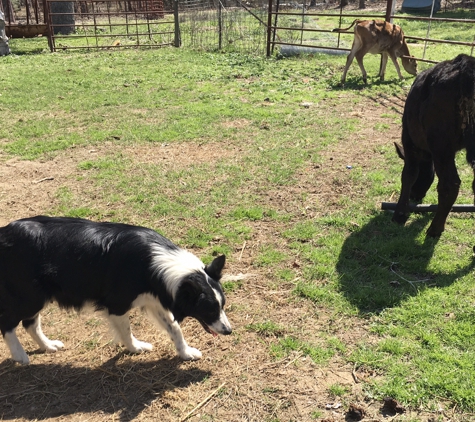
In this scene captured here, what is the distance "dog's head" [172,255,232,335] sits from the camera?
3.27 meters

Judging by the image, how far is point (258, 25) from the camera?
59.8ft

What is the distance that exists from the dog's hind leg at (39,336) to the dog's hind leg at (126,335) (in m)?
0.57

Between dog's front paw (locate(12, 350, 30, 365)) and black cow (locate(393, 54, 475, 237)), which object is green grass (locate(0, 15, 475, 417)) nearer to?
black cow (locate(393, 54, 475, 237))

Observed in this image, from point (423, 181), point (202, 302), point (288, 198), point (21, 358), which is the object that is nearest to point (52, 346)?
point (21, 358)

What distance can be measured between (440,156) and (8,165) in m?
6.37

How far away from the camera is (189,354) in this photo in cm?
367

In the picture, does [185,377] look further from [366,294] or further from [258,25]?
[258,25]

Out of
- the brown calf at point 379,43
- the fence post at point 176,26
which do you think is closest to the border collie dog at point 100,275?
the brown calf at point 379,43

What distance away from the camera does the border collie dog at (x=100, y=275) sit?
10.9ft

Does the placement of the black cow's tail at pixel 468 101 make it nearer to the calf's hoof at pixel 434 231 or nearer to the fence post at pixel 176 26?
the calf's hoof at pixel 434 231

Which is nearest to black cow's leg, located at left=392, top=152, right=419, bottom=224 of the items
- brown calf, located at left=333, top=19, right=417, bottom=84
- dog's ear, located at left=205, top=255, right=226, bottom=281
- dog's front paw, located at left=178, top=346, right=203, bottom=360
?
dog's ear, located at left=205, top=255, right=226, bottom=281

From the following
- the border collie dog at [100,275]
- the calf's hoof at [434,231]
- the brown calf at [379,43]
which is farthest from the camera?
the brown calf at [379,43]

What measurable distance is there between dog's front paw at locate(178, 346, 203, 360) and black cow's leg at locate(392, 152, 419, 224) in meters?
3.03

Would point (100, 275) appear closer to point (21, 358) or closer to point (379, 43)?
point (21, 358)
